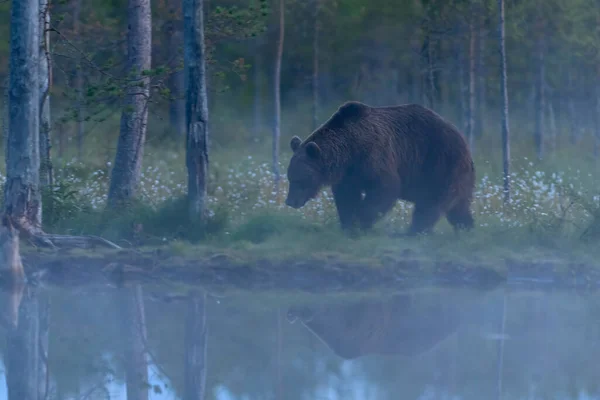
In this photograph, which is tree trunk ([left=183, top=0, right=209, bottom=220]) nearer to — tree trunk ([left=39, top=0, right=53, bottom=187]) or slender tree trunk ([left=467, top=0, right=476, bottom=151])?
tree trunk ([left=39, top=0, right=53, bottom=187])

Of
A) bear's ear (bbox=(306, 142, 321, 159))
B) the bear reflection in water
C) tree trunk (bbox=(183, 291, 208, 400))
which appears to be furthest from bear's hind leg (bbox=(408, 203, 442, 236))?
tree trunk (bbox=(183, 291, 208, 400))

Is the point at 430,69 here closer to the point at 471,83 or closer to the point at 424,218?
the point at 471,83

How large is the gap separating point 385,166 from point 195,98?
8.64ft

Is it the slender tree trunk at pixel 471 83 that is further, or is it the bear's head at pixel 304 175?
the slender tree trunk at pixel 471 83

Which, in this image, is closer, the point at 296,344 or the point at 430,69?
the point at 296,344

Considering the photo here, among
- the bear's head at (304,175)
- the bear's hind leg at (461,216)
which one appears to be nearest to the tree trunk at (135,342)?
the bear's head at (304,175)

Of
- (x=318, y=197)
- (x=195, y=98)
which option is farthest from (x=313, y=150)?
(x=318, y=197)

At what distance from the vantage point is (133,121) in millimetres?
12797

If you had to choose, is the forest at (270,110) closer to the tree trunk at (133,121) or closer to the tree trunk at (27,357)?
the tree trunk at (133,121)

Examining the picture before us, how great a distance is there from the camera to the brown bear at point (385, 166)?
1152cm

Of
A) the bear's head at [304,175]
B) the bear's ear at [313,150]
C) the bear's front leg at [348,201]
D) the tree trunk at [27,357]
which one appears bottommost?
the tree trunk at [27,357]

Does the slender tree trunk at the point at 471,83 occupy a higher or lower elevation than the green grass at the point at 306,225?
higher

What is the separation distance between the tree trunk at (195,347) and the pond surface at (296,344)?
15 millimetres

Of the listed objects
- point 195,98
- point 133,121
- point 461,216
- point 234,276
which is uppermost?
point 195,98
